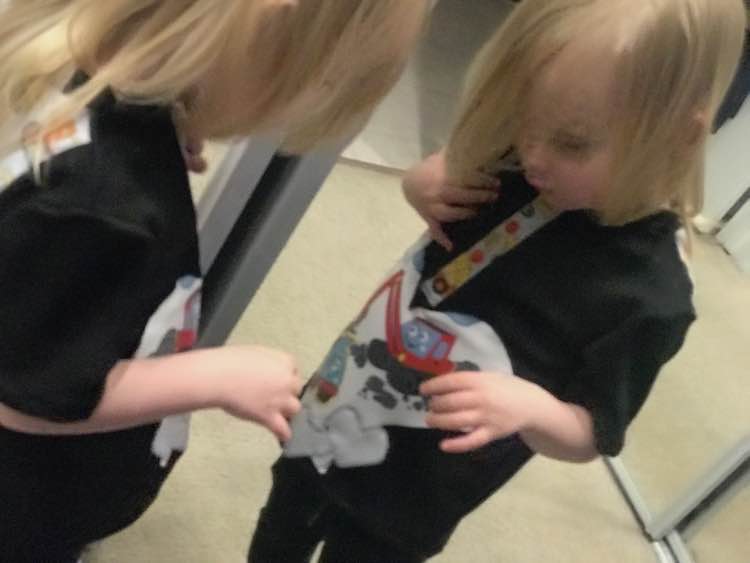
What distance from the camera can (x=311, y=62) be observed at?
602 millimetres

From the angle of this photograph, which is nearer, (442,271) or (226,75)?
(226,75)

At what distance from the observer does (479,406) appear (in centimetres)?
72

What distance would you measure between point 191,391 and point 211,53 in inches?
8.5

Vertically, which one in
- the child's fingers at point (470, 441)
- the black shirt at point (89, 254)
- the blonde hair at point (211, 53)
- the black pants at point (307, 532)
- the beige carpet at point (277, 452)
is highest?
the blonde hair at point (211, 53)

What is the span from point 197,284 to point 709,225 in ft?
5.30

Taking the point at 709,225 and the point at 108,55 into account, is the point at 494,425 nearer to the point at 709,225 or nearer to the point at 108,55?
the point at 108,55

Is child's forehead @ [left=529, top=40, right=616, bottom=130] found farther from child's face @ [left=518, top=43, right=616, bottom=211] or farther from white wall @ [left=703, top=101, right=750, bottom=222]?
white wall @ [left=703, top=101, right=750, bottom=222]

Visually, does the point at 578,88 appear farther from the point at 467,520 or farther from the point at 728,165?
the point at 728,165

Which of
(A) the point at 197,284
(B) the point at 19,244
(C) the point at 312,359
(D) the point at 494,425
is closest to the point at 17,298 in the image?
(B) the point at 19,244

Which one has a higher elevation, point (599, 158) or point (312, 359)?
point (599, 158)

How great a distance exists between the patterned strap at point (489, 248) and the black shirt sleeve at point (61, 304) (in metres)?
0.28

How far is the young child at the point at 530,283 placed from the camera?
68 centimetres

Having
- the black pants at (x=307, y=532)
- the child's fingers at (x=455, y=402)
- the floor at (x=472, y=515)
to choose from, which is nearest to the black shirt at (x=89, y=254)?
the child's fingers at (x=455, y=402)

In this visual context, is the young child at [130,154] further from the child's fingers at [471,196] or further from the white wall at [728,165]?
the white wall at [728,165]
